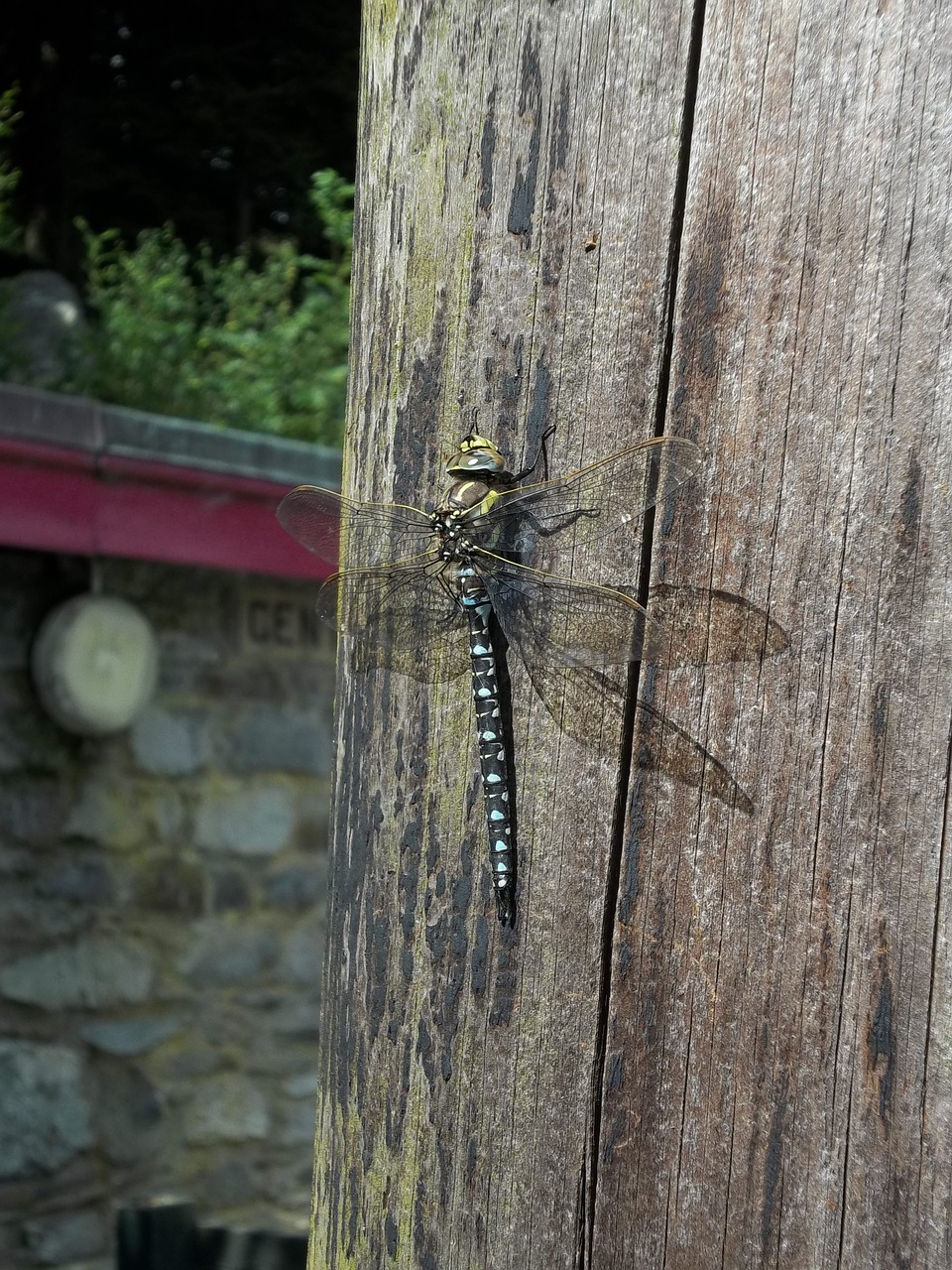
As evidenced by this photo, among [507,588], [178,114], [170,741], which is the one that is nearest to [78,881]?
[170,741]

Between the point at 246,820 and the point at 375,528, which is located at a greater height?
the point at 375,528

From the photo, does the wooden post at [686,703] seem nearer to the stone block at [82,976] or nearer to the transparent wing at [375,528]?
the transparent wing at [375,528]

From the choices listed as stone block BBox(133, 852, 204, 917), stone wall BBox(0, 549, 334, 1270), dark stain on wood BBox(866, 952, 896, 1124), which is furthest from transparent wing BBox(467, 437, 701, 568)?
stone block BBox(133, 852, 204, 917)

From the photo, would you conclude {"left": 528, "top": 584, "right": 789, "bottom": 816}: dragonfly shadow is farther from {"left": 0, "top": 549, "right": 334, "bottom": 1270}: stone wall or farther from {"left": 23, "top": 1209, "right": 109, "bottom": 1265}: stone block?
{"left": 23, "top": 1209, "right": 109, "bottom": 1265}: stone block

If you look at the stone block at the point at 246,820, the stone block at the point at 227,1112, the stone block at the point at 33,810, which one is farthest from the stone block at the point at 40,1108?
the stone block at the point at 246,820

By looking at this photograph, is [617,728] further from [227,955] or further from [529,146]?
[227,955]

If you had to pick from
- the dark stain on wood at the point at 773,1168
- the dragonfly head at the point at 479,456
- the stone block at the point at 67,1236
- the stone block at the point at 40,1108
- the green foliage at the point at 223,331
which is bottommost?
the stone block at the point at 67,1236
